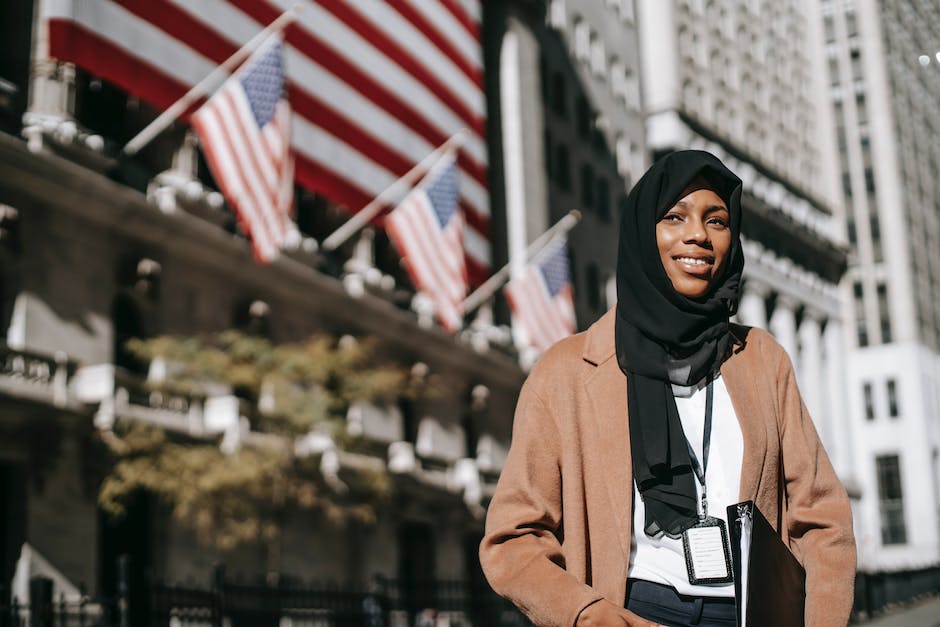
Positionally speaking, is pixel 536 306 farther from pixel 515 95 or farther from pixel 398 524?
pixel 515 95

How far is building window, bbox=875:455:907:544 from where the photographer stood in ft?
277

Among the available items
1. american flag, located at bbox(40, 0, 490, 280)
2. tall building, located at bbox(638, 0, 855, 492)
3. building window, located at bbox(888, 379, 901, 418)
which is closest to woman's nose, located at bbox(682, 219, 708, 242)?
american flag, located at bbox(40, 0, 490, 280)

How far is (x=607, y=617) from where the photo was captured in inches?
116

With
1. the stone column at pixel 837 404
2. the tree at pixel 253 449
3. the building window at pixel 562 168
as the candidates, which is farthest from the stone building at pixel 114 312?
the stone column at pixel 837 404

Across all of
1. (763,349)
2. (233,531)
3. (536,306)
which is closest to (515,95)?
(536,306)

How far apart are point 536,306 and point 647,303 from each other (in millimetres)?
24661

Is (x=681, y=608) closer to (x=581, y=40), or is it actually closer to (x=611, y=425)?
(x=611, y=425)

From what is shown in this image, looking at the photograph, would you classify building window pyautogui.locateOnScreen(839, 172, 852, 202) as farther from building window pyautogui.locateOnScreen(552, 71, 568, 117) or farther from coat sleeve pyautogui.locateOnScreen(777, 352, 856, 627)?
coat sleeve pyautogui.locateOnScreen(777, 352, 856, 627)

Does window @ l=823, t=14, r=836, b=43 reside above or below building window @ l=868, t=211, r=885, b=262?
above

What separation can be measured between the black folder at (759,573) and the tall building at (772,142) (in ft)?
195

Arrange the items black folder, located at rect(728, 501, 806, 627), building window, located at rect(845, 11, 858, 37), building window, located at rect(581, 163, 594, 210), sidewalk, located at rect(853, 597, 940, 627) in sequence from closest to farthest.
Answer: black folder, located at rect(728, 501, 806, 627), sidewalk, located at rect(853, 597, 940, 627), building window, located at rect(581, 163, 594, 210), building window, located at rect(845, 11, 858, 37)

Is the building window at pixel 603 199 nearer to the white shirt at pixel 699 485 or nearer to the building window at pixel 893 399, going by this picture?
the building window at pixel 893 399

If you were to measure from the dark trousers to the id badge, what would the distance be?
2.6 inches

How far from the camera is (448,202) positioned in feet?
83.8
